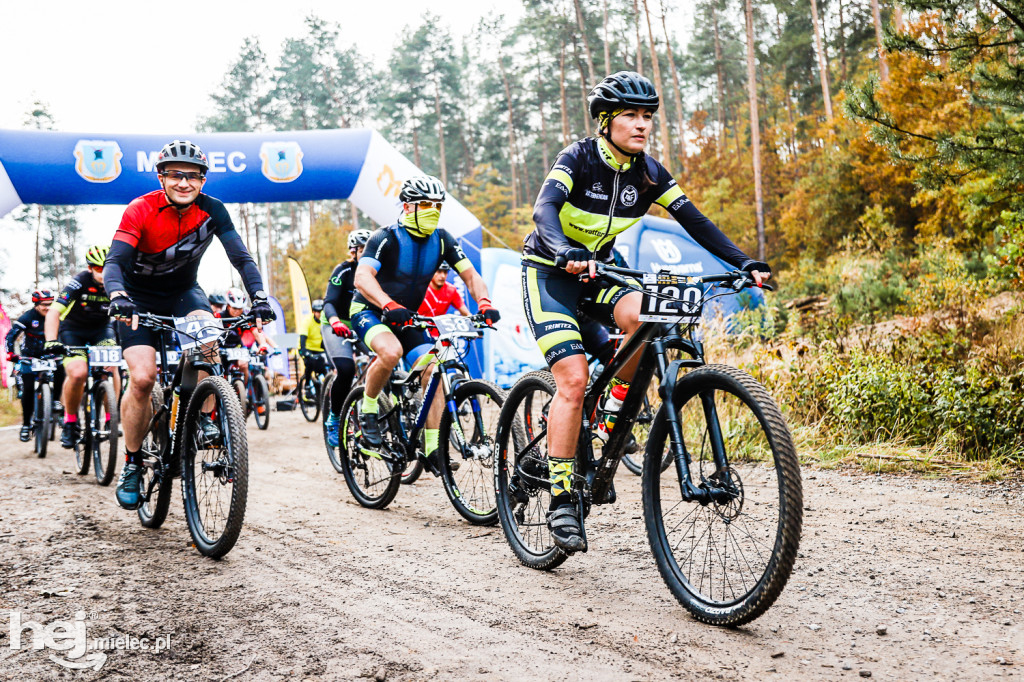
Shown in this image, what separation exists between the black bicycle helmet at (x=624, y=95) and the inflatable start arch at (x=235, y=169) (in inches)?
318

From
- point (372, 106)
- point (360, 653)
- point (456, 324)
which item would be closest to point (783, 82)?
point (372, 106)

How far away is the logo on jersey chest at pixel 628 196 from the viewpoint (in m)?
4.01

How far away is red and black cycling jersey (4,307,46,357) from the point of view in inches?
395

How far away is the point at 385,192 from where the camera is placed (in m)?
12.7

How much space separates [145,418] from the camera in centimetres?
506

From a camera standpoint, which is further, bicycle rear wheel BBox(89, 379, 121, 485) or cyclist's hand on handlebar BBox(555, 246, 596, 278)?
bicycle rear wheel BBox(89, 379, 121, 485)

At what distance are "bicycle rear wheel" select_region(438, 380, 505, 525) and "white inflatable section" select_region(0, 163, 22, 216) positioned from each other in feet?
30.2

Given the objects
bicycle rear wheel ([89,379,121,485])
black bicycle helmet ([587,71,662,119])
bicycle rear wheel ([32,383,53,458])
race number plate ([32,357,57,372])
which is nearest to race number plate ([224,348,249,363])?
black bicycle helmet ([587,71,662,119])

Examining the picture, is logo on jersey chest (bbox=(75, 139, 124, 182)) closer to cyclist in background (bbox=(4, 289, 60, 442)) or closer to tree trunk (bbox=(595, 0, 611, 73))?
cyclist in background (bbox=(4, 289, 60, 442))

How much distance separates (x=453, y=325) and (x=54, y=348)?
489 centimetres

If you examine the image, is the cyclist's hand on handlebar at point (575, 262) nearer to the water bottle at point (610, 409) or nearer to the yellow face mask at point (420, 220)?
the water bottle at point (610, 409)

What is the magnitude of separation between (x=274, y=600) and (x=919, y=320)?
288 inches

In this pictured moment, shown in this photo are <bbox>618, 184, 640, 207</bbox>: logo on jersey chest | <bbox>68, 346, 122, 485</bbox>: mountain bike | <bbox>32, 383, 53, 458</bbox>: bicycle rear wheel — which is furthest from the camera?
<bbox>32, 383, 53, 458</bbox>: bicycle rear wheel

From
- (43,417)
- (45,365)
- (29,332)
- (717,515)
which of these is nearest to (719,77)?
(29,332)
